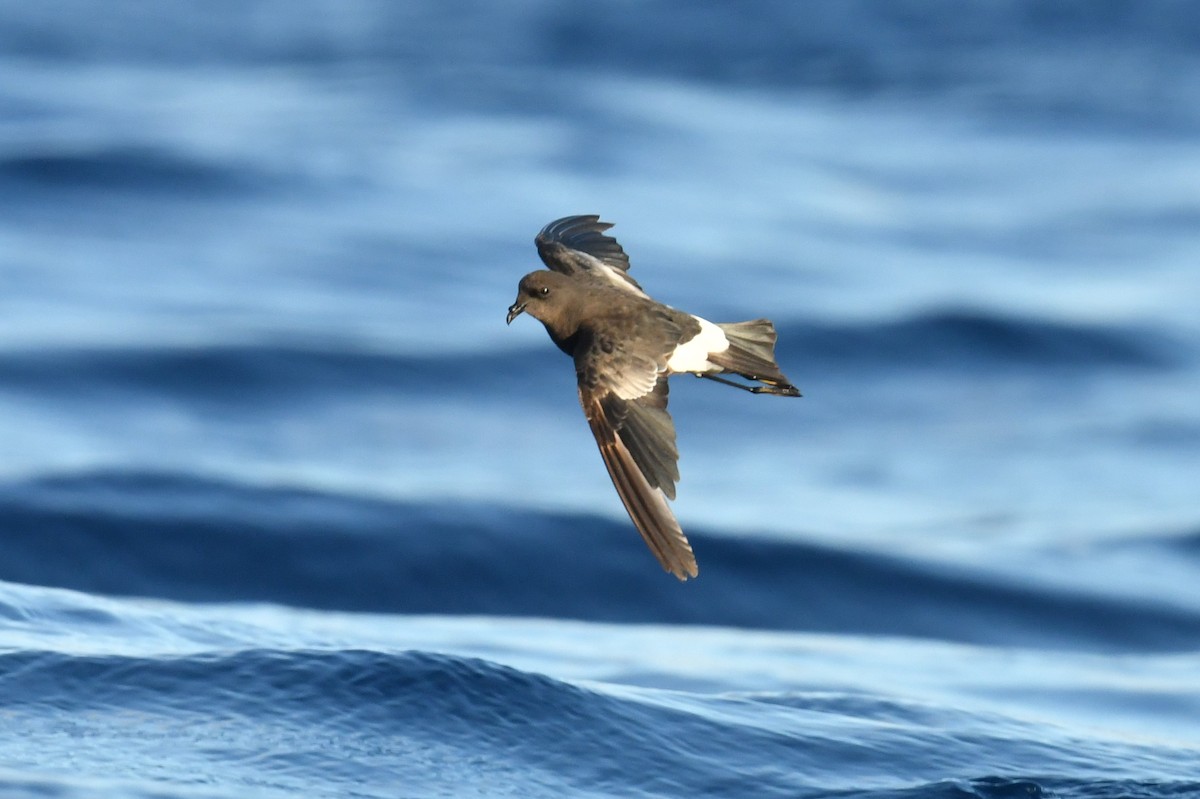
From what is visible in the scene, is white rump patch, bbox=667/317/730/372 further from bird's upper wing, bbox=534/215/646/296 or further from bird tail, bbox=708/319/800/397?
bird's upper wing, bbox=534/215/646/296

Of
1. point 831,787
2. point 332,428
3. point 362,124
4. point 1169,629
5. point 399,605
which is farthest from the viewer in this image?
point 362,124

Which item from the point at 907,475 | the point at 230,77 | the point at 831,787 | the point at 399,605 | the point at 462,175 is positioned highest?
the point at 230,77

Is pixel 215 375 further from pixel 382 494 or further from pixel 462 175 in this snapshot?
pixel 462 175

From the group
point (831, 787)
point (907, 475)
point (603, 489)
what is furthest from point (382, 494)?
point (831, 787)

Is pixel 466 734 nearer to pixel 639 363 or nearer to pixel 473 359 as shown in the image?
pixel 639 363

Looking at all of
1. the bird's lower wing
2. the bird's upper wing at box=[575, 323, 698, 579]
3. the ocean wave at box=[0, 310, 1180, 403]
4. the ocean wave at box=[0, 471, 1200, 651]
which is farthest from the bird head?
the ocean wave at box=[0, 310, 1180, 403]

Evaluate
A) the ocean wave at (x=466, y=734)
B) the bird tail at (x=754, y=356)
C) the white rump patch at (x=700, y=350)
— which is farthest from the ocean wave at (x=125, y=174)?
the white rump patch at (x=700, y=350)

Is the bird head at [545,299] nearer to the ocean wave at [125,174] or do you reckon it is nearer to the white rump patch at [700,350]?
the white rump patch at [700,350]

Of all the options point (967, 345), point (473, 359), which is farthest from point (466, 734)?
point (967, 345)
